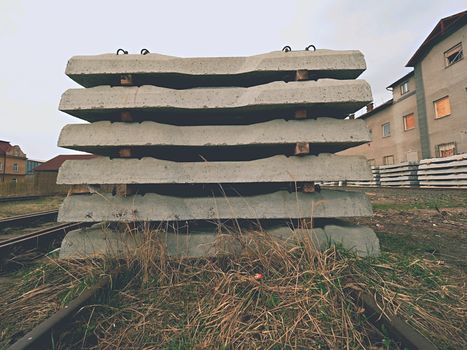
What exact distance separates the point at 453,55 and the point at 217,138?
1999 centimetres

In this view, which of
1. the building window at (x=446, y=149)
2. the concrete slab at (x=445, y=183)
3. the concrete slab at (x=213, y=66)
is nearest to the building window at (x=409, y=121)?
the building window at (x=446, y=149)

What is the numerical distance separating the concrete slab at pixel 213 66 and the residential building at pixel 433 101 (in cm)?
1677

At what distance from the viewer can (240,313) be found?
1.37m

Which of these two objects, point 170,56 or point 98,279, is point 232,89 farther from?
point 98,279

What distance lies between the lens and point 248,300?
1.49 metres

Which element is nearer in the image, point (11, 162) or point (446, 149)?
point (446, 149)

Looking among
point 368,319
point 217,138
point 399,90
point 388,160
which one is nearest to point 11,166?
point 217,138

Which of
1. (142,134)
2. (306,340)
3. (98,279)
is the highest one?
(142,134)

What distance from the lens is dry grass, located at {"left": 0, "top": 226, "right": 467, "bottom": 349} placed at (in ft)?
4.12

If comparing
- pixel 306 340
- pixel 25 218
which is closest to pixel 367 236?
pixel 306 340

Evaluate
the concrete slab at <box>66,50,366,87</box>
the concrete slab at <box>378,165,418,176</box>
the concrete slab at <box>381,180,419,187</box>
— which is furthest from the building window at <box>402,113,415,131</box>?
the concrete slab at <box>66,50,366,87</box>

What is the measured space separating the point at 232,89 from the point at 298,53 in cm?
78

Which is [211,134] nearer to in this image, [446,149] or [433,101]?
[446,149]

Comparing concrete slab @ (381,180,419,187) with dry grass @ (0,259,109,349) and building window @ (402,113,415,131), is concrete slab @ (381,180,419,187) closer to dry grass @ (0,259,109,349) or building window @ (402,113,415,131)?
building window @ (402,113,415,131)
